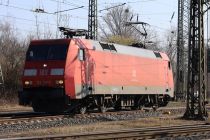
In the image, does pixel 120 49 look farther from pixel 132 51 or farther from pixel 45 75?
pixel 45 75

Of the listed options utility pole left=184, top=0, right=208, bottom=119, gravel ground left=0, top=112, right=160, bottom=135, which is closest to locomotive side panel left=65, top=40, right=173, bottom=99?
gravel ground left=0, top=112, right=160, bottom=135

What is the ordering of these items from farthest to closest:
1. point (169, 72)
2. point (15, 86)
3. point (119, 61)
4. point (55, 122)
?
point (15, 86), point (169, 72), point (119, 61), point (55, 122)

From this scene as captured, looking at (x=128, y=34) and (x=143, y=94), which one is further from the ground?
(x=128, y=34)

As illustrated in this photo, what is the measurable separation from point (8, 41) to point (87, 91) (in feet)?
119

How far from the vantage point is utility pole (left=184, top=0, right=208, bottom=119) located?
2309 centimetres

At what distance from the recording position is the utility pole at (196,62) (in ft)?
75.8

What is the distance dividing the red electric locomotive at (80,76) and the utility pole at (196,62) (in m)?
5.23

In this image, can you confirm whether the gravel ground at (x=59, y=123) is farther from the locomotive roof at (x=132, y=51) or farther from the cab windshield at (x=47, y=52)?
the locomotive roof at (x=132, y=51)

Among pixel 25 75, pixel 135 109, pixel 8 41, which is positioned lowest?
pixel 135 109

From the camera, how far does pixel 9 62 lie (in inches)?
1834

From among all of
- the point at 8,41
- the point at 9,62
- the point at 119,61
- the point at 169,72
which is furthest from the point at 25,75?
the point at 8,41

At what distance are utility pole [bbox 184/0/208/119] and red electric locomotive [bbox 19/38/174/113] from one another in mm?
5228

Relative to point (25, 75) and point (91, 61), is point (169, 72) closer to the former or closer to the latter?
point (91, 61)

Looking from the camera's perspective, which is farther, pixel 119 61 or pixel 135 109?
pixel 135 109
